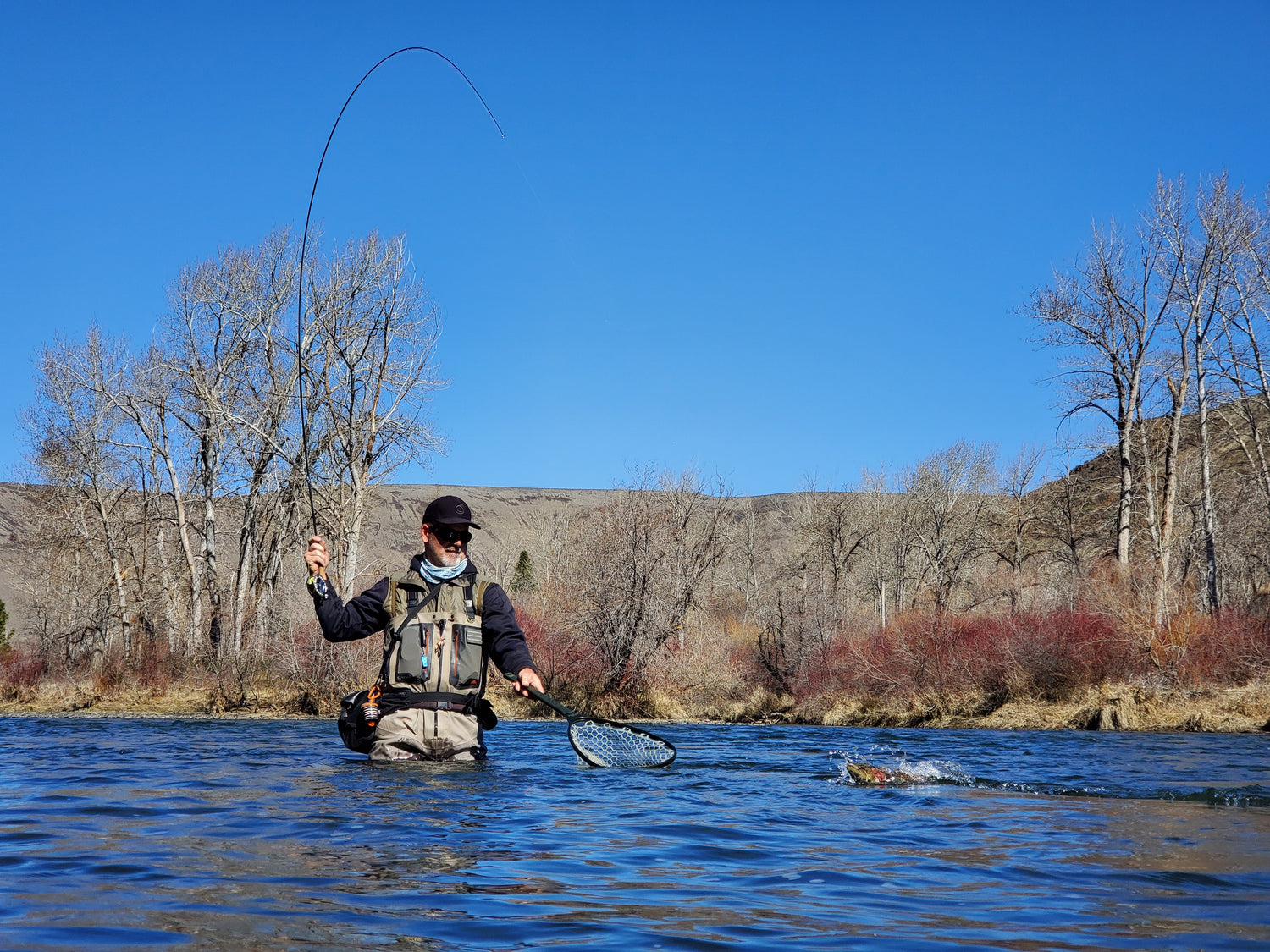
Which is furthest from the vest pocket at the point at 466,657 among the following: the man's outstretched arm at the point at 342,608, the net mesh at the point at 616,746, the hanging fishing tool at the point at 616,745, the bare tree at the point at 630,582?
the bare tree at the point at 630,582

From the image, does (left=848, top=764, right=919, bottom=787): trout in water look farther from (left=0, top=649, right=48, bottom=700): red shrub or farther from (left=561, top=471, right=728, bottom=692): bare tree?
(left=0, top=649, right=48, bottom=700): red shrub

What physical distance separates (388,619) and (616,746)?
3.09 metres

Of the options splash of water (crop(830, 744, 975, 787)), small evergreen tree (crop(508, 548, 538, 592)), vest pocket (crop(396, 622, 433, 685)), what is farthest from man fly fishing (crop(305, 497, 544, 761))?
small evergreen tree (crop(508, 548, 538, 592))

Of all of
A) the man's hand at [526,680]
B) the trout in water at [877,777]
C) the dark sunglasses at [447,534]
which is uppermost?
the dark sunglasses at [447,534]

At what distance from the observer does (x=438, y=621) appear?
25.7ft

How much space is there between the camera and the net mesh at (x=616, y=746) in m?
9.52

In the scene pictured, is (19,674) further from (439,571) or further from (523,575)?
(523,575)

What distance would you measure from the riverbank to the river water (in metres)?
15.2

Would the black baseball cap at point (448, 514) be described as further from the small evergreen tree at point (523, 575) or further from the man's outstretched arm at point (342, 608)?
the small evergreen tree at point (523, 575)

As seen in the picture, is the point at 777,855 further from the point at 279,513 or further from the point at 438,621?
the point at 279,513

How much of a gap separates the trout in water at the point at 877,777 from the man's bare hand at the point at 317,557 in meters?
4.92

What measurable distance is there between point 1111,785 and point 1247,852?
4.55 meters

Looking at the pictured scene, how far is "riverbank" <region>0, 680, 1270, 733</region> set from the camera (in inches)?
926

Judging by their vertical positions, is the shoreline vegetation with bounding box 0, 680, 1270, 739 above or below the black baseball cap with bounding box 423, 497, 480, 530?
below
